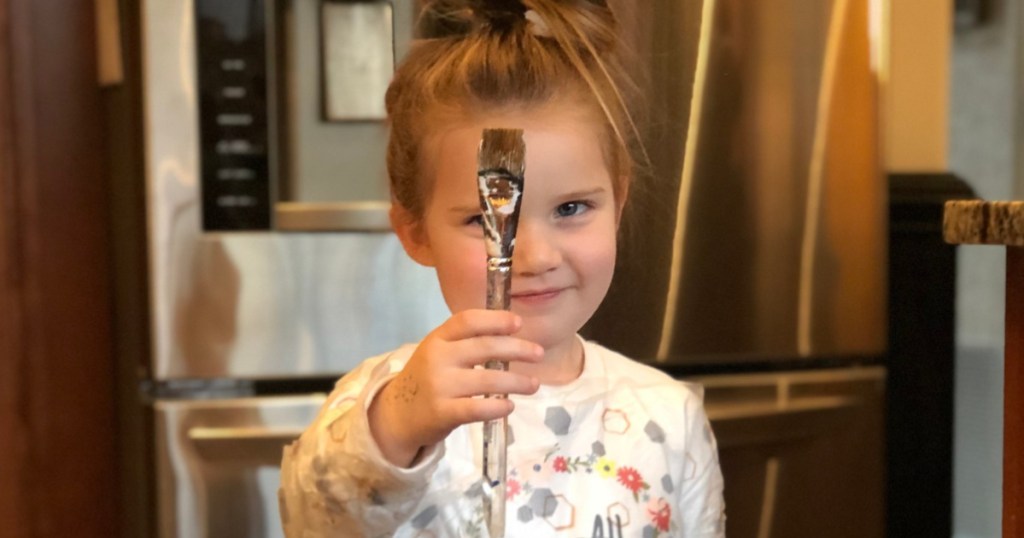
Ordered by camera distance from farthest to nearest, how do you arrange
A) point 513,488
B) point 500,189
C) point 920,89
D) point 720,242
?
point 920,89 < point 720,242 < point 513,488 < point 500,189

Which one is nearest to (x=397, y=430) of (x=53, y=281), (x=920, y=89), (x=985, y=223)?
(x=985, y=223)

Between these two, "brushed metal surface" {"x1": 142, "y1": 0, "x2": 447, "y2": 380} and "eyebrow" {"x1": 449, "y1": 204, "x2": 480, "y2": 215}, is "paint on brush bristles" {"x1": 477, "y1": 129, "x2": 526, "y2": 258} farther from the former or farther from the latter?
"brushed metal surface" {"x1": 142, "y1": 0, "x2": 447, "y2": 380}

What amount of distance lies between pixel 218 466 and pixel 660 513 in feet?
1.12

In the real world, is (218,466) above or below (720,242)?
below

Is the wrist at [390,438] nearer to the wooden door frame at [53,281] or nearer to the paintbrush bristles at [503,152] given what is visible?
the paintbrush bristles at [503,152]

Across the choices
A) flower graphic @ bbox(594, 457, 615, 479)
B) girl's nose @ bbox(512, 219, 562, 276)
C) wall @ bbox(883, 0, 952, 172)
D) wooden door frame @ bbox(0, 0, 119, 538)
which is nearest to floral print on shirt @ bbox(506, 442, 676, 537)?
flower graphic @ bbox(594, 457, 615, 479)

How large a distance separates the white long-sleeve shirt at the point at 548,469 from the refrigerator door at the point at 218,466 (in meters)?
0.19

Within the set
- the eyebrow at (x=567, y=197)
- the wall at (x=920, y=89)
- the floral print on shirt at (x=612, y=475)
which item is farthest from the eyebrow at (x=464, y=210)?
the wall at (x=920, y=89)

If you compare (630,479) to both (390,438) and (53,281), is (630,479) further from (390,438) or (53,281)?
(53,281)

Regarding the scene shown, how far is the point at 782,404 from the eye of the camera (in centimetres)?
76

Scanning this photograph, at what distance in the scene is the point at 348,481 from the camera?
18.8 inches

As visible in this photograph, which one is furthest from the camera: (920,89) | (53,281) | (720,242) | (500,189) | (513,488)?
(920,89)

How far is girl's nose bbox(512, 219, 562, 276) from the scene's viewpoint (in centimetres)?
47

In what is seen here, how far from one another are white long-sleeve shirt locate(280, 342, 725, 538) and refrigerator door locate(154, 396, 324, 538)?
0.19 meters
